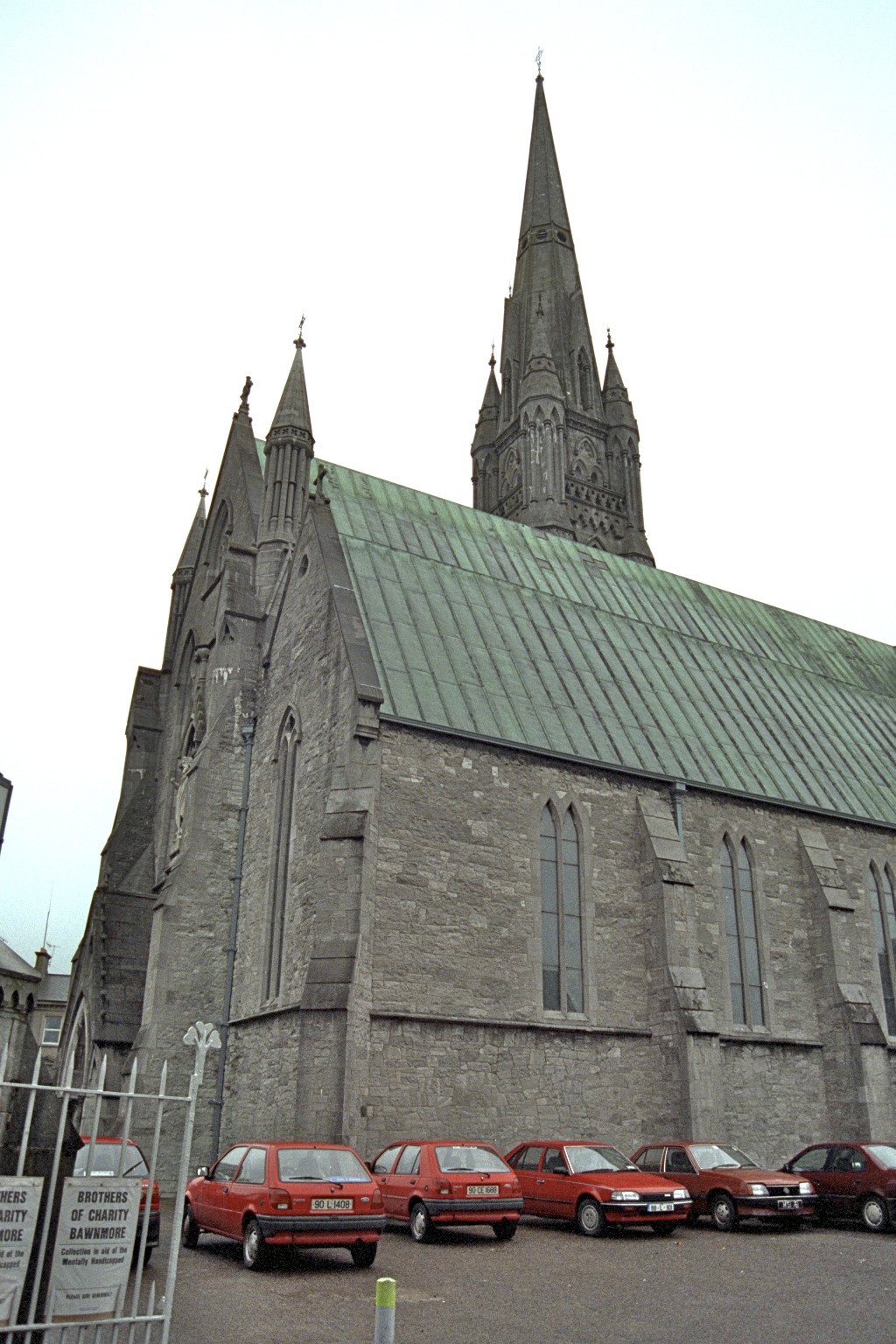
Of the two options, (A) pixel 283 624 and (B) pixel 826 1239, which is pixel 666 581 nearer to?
(A) pixel 283 624

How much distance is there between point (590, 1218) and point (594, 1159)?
3.67ft

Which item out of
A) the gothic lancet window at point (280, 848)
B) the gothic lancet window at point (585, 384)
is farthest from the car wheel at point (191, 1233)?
the gothic lancet window at point (585, 384)

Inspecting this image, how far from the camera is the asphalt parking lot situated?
9.09 metres

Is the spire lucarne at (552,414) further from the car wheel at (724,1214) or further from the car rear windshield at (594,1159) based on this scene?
the car wheel at (724,1214)

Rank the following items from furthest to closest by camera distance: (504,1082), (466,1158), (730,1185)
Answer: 1. (504,1082)
2. (730,1185)
3. (466,1158)

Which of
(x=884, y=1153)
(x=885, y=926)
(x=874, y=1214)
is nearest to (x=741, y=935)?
(x=885, y=926)

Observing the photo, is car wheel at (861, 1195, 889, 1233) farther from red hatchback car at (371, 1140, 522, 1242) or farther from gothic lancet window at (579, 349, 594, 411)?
gothic lancet window at (579, 349, 594, 411)

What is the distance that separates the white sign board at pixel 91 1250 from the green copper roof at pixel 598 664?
1440 cm

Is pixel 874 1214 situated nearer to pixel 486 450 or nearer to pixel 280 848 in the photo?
pixel 280 848

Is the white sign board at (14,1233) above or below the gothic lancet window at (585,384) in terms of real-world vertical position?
below

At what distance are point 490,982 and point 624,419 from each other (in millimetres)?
41741

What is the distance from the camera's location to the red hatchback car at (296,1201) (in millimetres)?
11555

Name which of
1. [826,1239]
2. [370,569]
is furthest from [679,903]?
[370,569]

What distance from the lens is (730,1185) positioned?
15.6 metres
